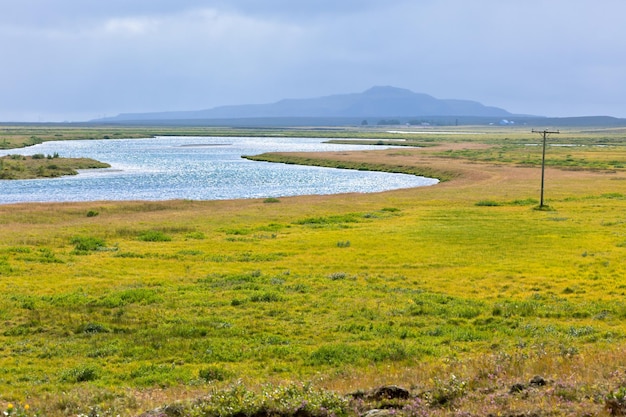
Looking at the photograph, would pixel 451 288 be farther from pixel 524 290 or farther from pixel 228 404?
pixel 228 404

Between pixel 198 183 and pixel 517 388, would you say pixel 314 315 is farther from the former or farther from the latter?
pixel 198 183

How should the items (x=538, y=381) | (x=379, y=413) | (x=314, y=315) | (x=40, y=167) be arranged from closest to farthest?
(x=379, y=413) → (x=538, y=381) → (x=314, y=315) → (x=40, y=167)

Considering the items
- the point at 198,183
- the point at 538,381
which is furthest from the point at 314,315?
the point at 198,183

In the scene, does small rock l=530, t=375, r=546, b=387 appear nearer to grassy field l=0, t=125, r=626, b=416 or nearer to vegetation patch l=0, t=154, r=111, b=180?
grassy field l=0, t=125, r=626, b=416

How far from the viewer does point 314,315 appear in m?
21.5

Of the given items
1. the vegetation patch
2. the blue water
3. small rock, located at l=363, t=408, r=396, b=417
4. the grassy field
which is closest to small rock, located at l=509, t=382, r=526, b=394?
the grassy field

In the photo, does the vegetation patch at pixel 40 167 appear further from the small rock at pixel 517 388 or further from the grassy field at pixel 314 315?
the small rock at pixel 517 388

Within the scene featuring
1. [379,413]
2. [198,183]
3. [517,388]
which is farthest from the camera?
[198,183]

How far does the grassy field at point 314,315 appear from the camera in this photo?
39.5ft

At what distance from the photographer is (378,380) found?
13.4 m

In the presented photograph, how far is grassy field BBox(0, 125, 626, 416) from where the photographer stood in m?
12.0

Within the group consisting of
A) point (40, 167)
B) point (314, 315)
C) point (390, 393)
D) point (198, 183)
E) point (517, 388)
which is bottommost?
point (198, 183)

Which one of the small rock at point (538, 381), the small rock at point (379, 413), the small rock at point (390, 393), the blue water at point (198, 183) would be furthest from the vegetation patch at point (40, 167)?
the small rock at point (538, 381)

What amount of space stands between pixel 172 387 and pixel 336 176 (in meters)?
86.6
